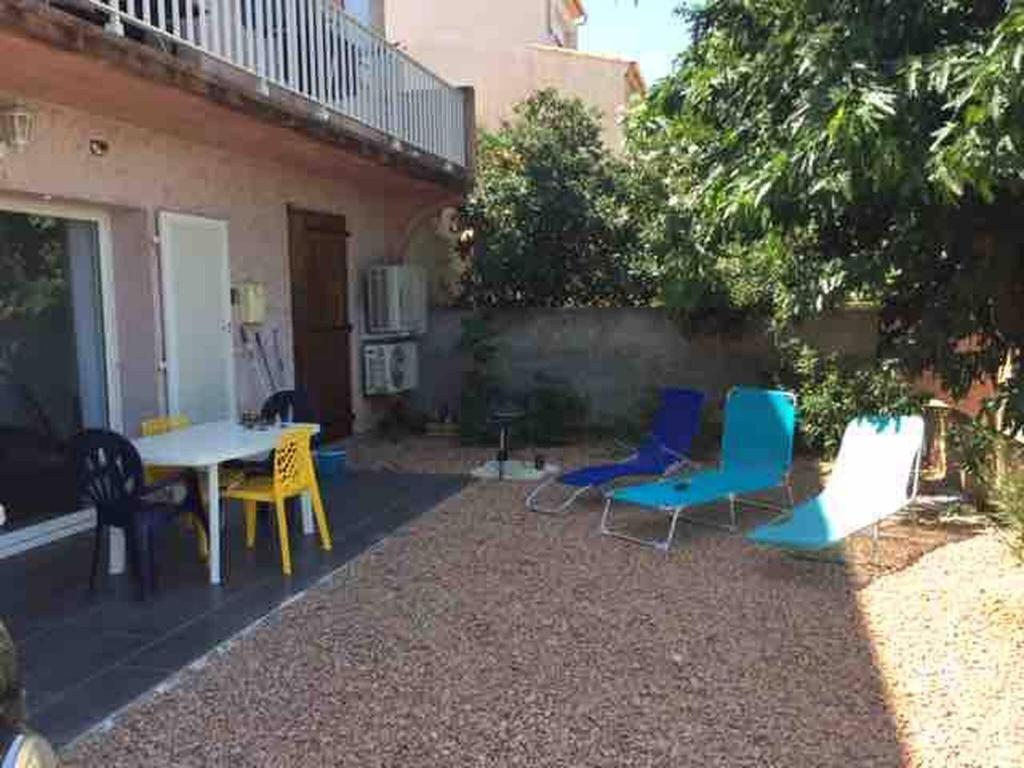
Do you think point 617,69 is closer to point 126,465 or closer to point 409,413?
point 409,413

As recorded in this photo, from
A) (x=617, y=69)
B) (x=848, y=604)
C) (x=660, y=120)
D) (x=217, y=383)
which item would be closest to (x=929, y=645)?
(x=848, y=604)

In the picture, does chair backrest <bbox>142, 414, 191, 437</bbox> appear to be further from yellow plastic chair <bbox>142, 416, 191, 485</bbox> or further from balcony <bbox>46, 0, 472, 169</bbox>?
balcony <bbox>46, 0, 472, 169</bbox>

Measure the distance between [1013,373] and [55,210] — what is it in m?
5.93

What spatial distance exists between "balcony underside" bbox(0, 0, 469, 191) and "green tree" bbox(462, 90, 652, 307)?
210 centimetres

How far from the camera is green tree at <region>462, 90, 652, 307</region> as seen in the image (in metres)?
10.7

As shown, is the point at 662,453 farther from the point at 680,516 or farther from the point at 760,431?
the point at 760,431

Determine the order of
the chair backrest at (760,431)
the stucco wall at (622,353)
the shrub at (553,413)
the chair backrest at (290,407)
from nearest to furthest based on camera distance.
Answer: the chair backrest at (760,431) → the chair backrest at (290,407) → the stucco wall at (622,353) → the shrub at (553,413)

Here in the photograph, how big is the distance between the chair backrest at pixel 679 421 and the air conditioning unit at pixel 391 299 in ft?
13.1

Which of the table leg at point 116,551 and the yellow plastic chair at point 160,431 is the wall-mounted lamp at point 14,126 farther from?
the table leg at point 116,551

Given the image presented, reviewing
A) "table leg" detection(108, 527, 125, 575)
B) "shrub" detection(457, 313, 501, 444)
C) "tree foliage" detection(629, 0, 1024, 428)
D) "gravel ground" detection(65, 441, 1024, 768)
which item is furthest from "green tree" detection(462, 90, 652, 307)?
"table leg" detection(108, 527, 125, 575)

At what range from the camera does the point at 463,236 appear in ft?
39.3

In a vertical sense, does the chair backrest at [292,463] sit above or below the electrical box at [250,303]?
below

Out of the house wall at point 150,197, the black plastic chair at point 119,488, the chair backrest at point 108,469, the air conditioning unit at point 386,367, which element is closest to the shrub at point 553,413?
the air conditioning unit at point 386,367

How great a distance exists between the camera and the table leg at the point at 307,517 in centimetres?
627
